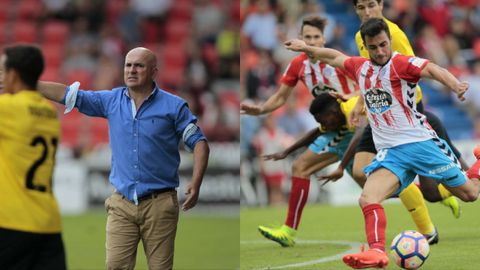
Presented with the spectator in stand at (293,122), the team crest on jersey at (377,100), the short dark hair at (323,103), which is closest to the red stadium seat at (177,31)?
the spectator in stand at (293,122)

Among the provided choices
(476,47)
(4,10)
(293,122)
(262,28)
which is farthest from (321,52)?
(4,10)

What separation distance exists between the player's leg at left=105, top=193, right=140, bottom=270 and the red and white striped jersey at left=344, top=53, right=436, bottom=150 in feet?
8.20

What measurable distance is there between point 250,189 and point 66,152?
4281 mm

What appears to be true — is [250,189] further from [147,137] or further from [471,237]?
[147,137]

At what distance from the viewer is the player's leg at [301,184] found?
1193 centimetres

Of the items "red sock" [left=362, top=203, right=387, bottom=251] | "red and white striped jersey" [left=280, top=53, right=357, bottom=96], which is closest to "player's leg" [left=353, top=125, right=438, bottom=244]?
"red and white striped jersey" [left=280, top=53, right=357, bottom=96]

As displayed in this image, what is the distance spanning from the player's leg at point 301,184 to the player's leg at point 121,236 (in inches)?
146

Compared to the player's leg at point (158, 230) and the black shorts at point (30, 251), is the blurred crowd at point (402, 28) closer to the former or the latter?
the player's leg at point (158, 230)

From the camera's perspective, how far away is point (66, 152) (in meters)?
21.9

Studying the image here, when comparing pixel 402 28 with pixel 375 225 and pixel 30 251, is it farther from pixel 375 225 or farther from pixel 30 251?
pixel 30 251

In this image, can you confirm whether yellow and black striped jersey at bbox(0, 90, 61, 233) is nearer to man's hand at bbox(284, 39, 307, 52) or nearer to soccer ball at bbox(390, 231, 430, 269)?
soccer ball at bbox(390, 231, 430, 269)

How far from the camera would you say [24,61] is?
6711mm

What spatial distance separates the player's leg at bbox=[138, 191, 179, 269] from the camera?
325 inches

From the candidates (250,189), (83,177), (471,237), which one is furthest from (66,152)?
(471,237)
